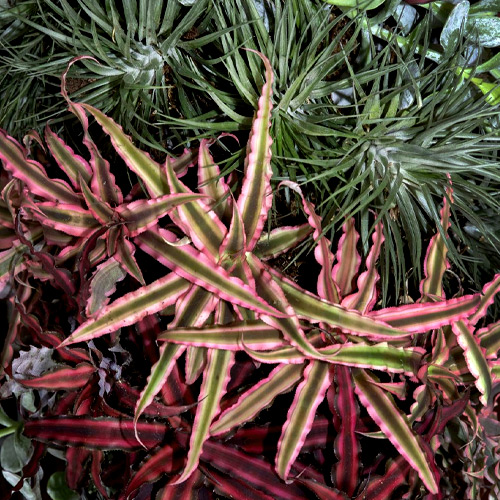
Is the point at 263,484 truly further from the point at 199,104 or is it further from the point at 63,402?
the point at 199,104

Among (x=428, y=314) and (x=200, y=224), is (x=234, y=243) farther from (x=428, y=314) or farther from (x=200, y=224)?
(x=428, y=314)

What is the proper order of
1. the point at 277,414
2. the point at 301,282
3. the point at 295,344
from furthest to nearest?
the point at 301,282, the point at 277,414, the point at 295,344

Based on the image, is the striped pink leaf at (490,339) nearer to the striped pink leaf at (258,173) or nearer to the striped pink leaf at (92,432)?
the striped pink leaf at (258,173)

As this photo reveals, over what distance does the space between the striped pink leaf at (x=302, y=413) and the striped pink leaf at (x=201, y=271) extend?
0.11m

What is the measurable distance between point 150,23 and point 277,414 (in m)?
0.60

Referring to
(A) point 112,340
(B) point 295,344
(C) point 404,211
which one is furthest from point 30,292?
(C) point 404,211

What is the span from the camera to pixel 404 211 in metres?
0.84

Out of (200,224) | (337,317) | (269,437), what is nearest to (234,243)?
(200,224)

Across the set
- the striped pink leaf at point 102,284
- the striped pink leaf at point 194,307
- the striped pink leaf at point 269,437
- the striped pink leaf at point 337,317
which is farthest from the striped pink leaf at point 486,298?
the striped pink leaf at point 102,284

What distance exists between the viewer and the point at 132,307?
2.13ft

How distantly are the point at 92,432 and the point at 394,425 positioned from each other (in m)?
0.37

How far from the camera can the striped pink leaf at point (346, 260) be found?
759 millimetres

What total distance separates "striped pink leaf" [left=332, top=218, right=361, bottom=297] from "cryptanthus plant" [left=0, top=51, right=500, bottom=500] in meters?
0.01

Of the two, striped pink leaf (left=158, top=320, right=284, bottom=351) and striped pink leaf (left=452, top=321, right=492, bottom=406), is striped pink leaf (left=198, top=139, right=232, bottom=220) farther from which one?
striped pink leaf (left=452, top=321, right=492, bottom=406)
